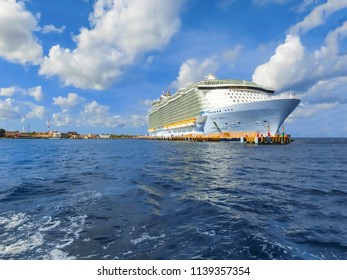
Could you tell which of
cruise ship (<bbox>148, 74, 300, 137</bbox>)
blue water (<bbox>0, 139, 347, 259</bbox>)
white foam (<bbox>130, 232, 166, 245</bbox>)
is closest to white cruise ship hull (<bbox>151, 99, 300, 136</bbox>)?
cruise ship (<bbox>148, 74, 300, 137</bbox>)

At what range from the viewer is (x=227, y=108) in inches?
2367

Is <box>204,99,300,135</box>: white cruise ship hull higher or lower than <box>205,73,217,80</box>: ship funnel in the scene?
lower

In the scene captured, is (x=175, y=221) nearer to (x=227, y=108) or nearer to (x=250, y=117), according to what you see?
(x=250, y=117)

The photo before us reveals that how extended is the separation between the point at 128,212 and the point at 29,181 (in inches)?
390

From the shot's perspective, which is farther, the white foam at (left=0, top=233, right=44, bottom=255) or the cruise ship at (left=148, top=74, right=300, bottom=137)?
the cruise ship at (left=148, top=74, right=300, bottom=137)

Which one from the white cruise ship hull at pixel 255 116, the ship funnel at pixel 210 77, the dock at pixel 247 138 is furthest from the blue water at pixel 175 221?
the ship funnel at pixel 210 77

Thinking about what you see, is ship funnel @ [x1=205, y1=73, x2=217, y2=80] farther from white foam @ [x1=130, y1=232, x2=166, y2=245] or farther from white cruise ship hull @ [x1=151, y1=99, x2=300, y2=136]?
white foam @ [x1=130, y1=232, x2=166, y2=245]

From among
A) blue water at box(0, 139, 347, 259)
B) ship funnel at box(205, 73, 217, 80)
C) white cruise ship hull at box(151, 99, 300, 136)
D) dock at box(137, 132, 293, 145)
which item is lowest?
blue water at box(0, 139, 347, 259)

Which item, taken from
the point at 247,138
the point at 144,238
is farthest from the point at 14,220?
the point at 247,138

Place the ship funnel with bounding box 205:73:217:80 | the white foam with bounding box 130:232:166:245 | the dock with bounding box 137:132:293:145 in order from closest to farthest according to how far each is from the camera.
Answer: the white foam with bounding box 130:232:166:245 < the dock with bounding box 137:132:293:145 < the ship funnel with bounding box 205:73:217:80

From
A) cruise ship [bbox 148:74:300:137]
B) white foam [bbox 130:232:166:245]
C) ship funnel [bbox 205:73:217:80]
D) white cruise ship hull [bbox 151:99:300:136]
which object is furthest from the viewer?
ship funnel [bbox 205:73:217:80]

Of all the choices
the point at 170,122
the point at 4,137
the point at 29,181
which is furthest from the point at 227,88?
the point at 4,137

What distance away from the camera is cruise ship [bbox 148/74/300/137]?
54469mm

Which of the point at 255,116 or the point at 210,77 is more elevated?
the point at 210,77
